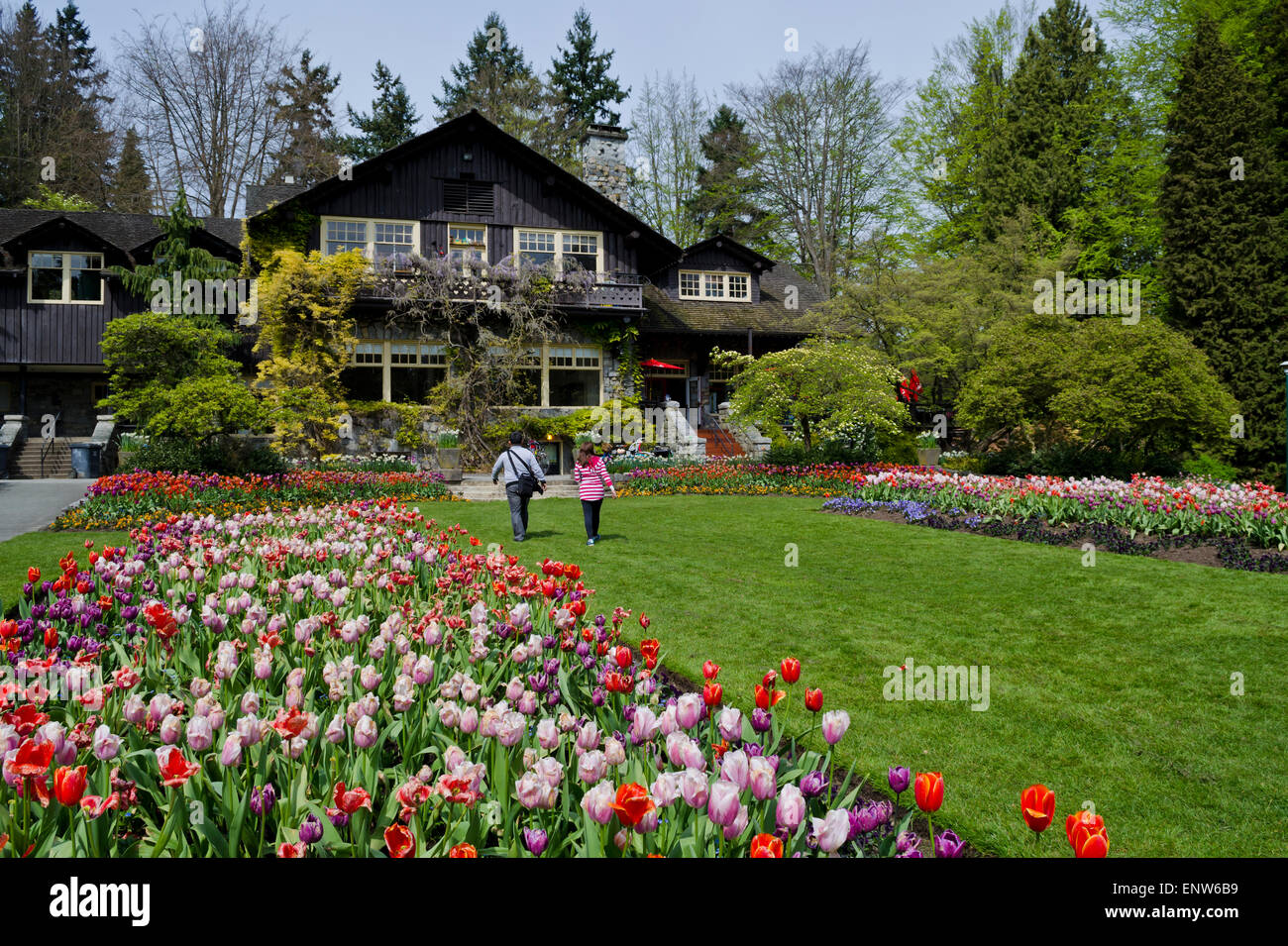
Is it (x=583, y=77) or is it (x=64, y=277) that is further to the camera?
(x=583, y=77)

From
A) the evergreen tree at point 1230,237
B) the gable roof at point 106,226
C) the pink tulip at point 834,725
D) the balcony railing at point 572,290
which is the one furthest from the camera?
the gable roof at point 106,226

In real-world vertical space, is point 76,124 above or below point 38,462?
above

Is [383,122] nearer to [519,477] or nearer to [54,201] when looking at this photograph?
[54,201]

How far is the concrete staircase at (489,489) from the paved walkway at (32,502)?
7517 millimetres

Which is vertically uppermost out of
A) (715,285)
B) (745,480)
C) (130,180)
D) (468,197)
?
(130,180)

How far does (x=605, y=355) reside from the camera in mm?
26469

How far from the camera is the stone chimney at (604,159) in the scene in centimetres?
3297

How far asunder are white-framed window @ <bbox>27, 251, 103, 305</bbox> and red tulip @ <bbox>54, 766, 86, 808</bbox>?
29.4m

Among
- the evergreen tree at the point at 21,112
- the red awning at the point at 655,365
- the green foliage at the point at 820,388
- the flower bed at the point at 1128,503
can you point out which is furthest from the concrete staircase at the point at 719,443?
the evergreen tree at the point at 21,112

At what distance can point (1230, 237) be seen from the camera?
21016mm

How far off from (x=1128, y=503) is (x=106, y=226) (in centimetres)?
→ 3216

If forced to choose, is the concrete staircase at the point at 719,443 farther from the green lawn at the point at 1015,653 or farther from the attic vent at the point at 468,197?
the green lawn at the point at 1015,653

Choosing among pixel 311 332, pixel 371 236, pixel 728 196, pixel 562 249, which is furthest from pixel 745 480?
pixel 728 196
